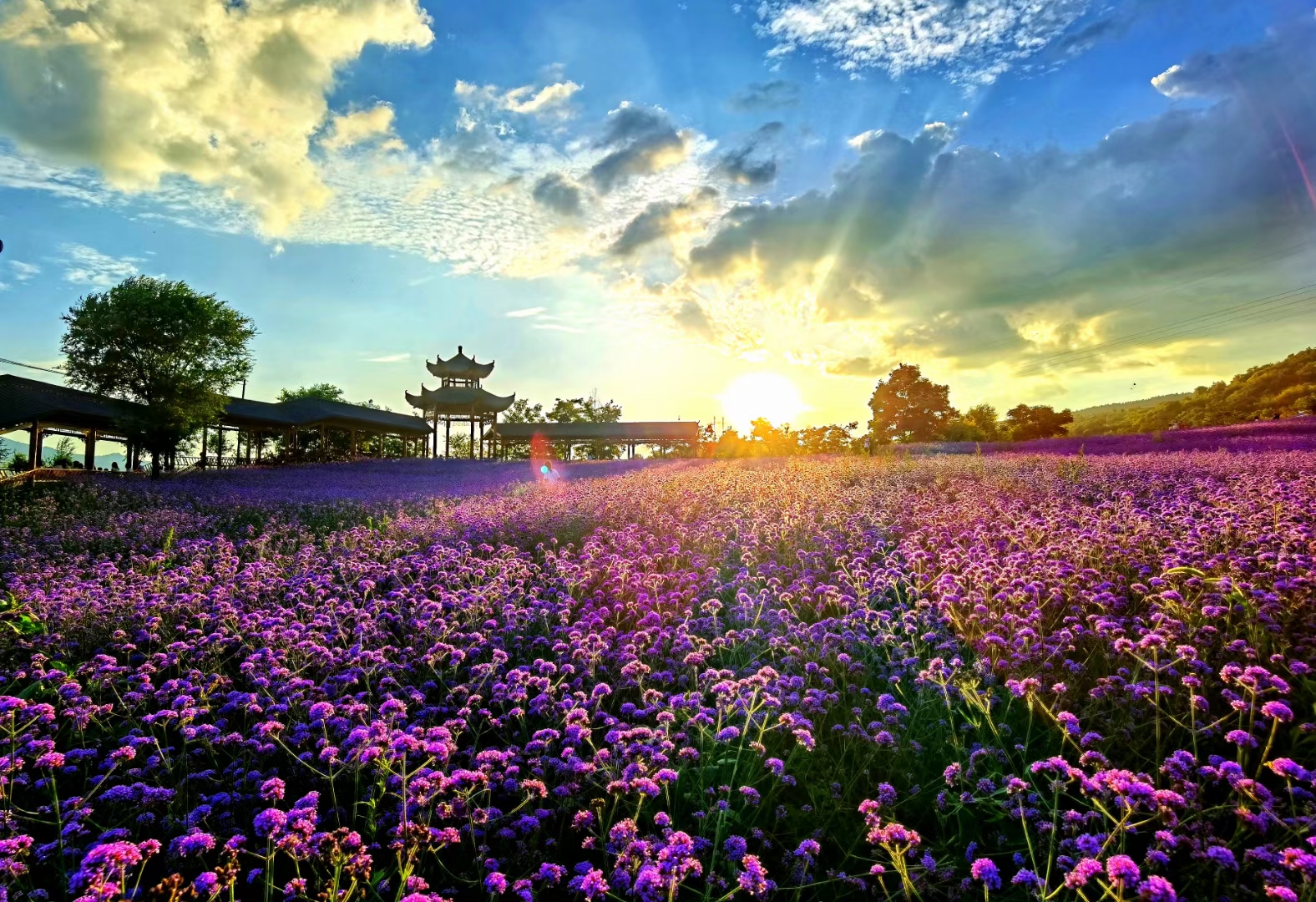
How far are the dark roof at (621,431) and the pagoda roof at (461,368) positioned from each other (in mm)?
3898

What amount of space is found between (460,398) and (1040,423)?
40963mm

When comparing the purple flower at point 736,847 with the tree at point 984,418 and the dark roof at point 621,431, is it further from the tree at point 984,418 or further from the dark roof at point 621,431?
the tree at point 984,418

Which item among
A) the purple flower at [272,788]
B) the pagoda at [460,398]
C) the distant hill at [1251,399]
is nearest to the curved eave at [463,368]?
the pagoda at [460,398]

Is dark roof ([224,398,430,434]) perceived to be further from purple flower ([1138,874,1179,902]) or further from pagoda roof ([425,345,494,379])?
purple flower ([1138,874,1179,902])

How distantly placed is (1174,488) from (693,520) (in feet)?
19.3

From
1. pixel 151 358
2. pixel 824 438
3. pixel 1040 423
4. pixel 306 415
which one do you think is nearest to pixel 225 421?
pixel 306 415

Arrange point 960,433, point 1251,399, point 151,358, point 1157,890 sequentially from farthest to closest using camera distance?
point 960,433
point 1251,399
point 151,358
point 1157,890

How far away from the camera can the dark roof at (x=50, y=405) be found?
23172 millimetres

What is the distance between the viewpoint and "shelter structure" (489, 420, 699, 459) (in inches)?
1692

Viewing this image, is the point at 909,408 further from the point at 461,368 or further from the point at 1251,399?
the point at 461,368

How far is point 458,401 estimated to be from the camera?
41125mm

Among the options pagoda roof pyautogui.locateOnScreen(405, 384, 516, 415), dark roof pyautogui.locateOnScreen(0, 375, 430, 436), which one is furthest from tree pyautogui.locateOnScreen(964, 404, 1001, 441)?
dark roof pyautogui.locateOnScreen(0, 375, 430, 436)

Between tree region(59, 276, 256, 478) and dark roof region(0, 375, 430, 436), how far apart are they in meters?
0.82

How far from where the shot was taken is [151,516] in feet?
31.2
